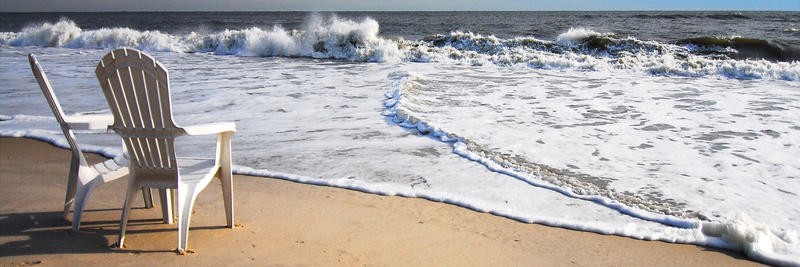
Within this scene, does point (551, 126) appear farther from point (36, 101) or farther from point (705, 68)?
point (705, 68)

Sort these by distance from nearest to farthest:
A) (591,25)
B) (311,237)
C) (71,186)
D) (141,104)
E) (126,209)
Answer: (141,104) < (126,209) < (311,237) < (71,186) < (591,25)

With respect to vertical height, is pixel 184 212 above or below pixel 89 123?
below

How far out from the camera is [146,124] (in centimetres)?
326

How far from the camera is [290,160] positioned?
224 inches

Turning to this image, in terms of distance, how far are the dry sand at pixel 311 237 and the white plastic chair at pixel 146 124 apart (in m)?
0.24

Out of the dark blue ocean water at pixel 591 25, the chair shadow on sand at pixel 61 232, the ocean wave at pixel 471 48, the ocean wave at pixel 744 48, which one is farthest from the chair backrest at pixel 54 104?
the dark blue ocean water at pixel 591 25

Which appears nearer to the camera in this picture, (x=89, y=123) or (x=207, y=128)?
(x=207, y=128)

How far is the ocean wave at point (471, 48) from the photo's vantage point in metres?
16.7

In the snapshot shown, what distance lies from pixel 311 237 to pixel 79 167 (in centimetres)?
146

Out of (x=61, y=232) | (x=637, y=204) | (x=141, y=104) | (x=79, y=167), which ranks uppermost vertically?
(x=141, y=104)

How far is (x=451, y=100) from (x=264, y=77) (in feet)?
16.6

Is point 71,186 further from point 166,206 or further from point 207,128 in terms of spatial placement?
point 207,128

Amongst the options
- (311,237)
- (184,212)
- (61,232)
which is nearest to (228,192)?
(184,212)

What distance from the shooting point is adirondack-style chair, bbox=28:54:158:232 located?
11.6 feet
